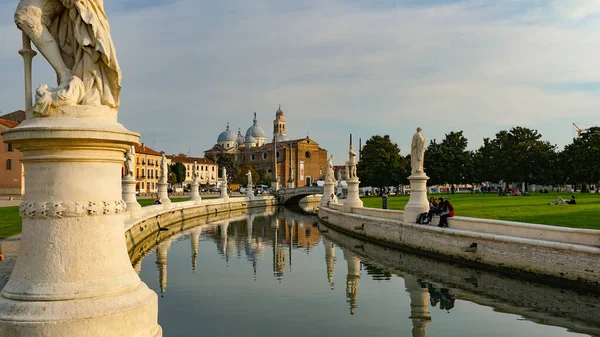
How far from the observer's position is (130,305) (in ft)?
→ 15.3

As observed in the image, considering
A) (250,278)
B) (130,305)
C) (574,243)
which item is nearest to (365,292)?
(250,278)

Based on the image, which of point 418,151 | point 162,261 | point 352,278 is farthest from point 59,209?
point 418,151

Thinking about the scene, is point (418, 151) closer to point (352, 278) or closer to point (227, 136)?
point (352, 278)

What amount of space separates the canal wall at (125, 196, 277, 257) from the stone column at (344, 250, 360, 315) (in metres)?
7.61

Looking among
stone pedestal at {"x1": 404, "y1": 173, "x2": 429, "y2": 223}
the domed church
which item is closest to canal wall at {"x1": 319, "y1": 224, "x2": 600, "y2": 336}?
stone pedestal at {"x1": 404, "y1": 173, "x2": 429, "y2": 223}

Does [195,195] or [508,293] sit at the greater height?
[195,195]

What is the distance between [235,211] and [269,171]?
250 feet

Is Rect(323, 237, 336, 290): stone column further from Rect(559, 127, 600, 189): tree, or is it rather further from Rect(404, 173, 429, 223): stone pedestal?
Rect(559, 127, 600, 189): tree

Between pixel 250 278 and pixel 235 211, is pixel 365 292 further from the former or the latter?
pixel 235 211

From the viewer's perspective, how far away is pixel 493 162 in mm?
67625

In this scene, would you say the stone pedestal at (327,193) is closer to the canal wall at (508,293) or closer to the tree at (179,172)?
the canal wall at (508,293)

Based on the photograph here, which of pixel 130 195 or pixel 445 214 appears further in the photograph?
pixel 130 195

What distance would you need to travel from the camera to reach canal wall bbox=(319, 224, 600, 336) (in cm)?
964

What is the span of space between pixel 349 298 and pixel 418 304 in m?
1.62
